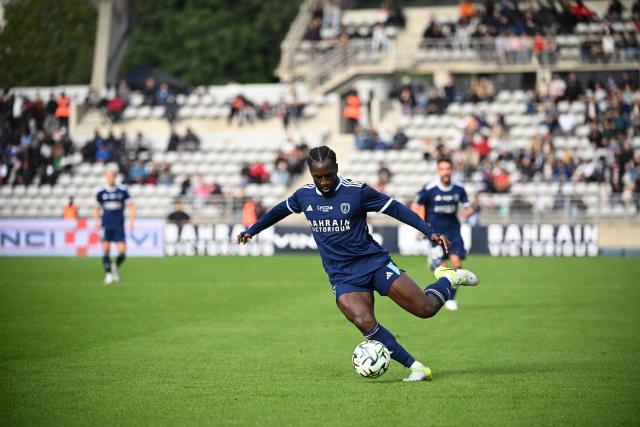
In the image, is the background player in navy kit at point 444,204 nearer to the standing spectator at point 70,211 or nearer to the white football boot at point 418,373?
the white football boot at point 418,373

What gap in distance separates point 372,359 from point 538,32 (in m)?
31.3

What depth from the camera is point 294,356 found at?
460 inches

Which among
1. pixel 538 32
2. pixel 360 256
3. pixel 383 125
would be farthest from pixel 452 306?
pixel 538 32

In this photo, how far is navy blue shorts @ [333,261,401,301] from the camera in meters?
9.67

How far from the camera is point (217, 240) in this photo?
31797 millimetres

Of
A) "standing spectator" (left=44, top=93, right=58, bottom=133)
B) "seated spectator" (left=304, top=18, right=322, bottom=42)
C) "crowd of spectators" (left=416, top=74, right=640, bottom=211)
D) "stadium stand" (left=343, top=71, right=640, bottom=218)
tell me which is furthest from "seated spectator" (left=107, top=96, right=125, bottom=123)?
"crowd of spectators" (left=416, top=74, right=640, bottom=211)

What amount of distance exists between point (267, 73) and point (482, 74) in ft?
65.3

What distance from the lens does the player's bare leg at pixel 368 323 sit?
31.4 feet

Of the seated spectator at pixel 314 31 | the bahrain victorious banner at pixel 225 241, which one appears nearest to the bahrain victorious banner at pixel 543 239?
the bahrain victorious banner at pixel 225 241

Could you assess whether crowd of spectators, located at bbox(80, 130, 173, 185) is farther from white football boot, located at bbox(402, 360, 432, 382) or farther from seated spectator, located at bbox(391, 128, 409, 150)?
white football boot, located at bbox(402, 360, 432, 382)

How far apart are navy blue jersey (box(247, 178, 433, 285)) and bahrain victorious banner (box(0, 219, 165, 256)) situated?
22.3 meters

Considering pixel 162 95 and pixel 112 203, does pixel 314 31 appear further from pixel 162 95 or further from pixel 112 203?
pixel 112 203

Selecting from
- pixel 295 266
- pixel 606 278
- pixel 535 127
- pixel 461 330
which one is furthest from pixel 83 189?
pixel 461 330

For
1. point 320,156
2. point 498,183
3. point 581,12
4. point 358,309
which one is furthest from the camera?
point 581,12
